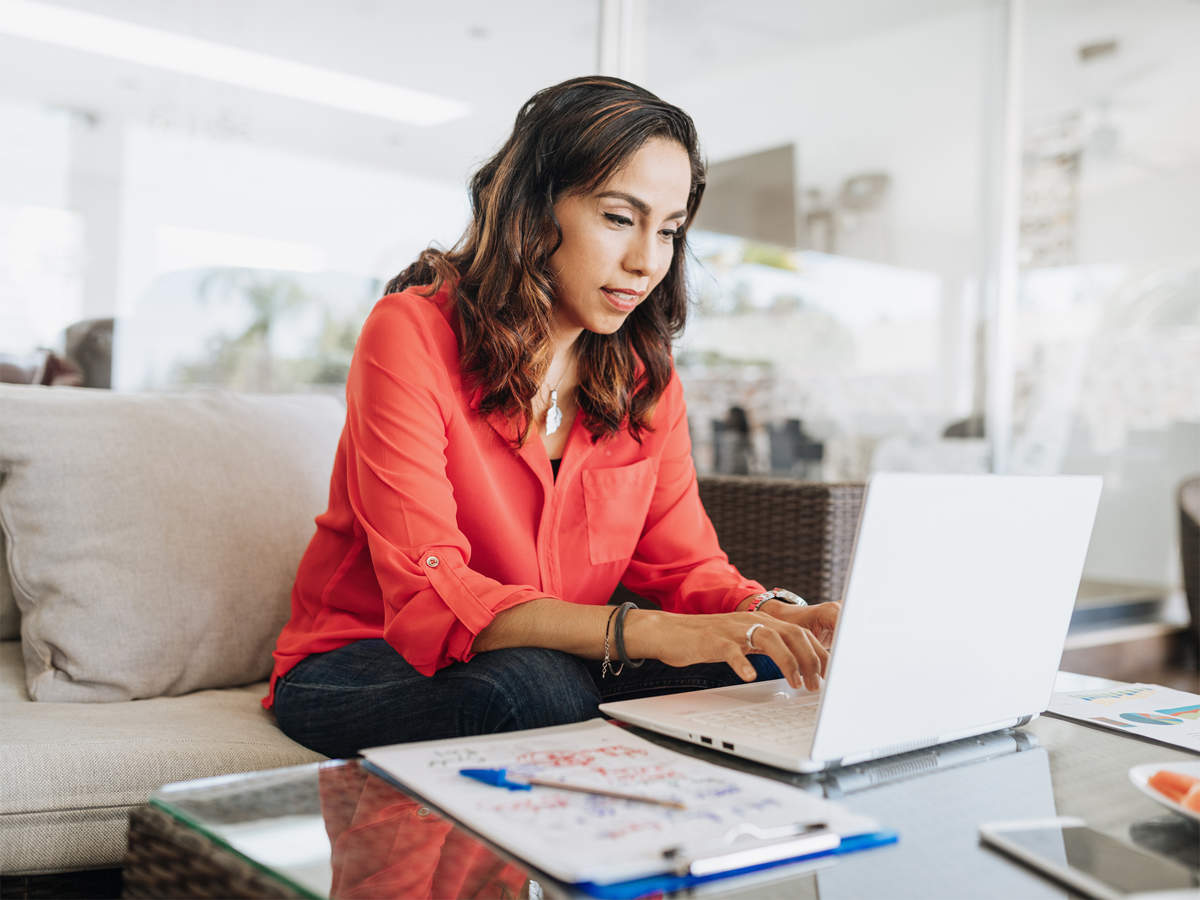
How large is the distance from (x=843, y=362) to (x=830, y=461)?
329mm

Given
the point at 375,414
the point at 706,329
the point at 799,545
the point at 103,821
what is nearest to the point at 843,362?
the point at 706,329

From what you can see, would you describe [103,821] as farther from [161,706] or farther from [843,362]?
[843,362]

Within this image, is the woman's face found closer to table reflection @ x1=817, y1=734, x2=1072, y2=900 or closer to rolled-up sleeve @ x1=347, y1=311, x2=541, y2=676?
rolled-up sleeve @ x1=347, y1=311, x2=541, y2=676

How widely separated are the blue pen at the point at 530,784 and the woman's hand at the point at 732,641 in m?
0.31

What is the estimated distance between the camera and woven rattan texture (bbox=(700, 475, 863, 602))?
78.6 inches

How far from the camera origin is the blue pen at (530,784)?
784 millimetres

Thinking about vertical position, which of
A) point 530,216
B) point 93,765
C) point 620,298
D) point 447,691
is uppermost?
point 530,216

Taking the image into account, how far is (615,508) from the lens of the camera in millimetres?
1554

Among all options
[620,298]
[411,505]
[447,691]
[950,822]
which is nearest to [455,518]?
[411,505]

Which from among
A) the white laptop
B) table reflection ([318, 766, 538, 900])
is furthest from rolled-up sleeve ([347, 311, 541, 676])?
table reflection ([318, 766, 538, 900])

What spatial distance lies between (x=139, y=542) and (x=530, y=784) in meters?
0.97

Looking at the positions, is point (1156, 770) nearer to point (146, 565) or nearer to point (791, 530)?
point (791, 530)

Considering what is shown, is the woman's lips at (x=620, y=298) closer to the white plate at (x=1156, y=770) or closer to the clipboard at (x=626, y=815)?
the clipboard at (x=626, y=815)

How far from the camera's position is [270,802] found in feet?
2.63
